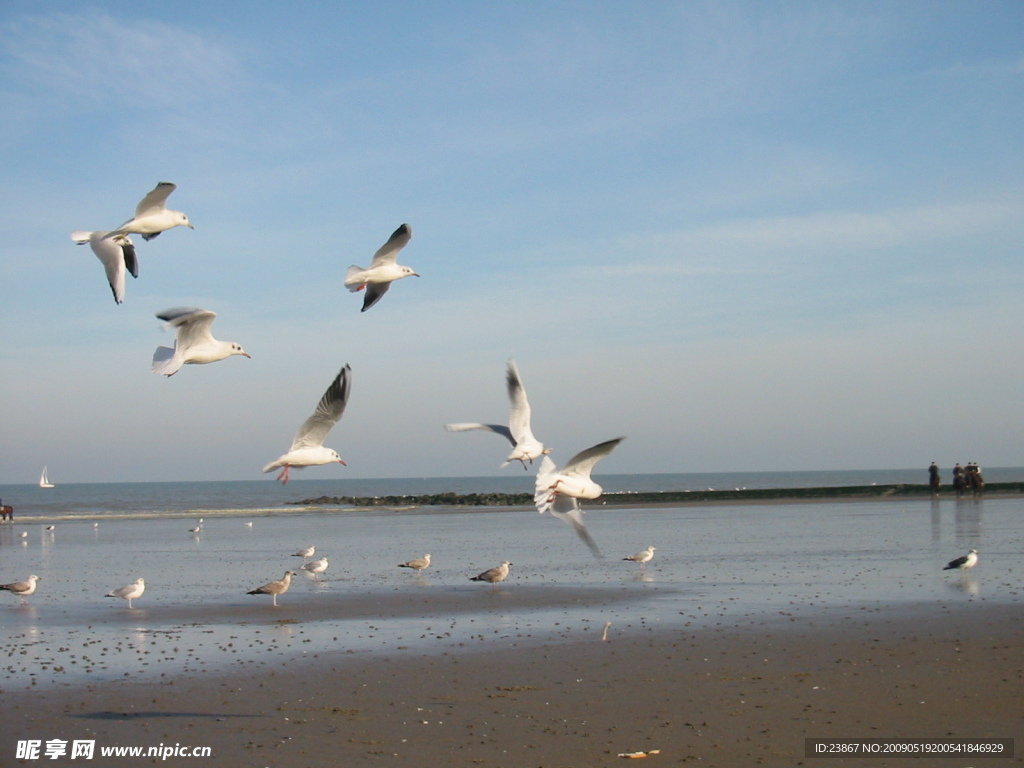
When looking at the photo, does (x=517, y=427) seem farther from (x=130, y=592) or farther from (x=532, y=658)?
(x=130, y=592)

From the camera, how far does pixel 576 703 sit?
34.7ft

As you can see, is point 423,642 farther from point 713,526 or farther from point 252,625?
point 713,526

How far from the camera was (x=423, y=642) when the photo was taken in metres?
14.0

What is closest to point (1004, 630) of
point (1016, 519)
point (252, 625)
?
point (252, 625)

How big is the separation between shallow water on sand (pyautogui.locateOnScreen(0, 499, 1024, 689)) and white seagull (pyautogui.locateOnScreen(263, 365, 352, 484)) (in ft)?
14.0

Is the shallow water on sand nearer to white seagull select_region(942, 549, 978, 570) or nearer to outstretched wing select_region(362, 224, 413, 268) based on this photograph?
white seagull select_region(942, 549, 978, 570)

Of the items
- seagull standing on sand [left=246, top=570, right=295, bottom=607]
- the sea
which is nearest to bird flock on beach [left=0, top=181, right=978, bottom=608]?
the sea

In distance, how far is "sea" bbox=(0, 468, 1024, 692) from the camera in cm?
1392

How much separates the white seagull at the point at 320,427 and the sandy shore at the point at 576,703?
7.87 feet

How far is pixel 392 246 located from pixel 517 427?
2.33 metres

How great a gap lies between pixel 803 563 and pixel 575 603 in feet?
22.0

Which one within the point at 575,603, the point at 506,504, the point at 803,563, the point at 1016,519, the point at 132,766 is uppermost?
the point at 506,504

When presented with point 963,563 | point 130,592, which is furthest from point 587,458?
point 963,563

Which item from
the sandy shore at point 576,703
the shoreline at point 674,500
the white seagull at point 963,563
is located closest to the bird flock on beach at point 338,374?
the sandy shore at point 576,703
